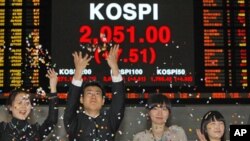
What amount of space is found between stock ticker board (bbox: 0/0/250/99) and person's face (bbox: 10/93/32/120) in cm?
189

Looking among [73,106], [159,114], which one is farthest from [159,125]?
[73,106]

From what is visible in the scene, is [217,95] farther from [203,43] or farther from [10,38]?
[10,38]

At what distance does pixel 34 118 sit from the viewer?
5758 millimetres

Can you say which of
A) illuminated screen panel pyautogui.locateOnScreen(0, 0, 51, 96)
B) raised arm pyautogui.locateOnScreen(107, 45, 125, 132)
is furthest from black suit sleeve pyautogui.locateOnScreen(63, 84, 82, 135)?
illuminated screen panel pyautogui.locateOnScreen(0, 0, 51, 96)

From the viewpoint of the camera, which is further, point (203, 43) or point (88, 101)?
point (203, 43)

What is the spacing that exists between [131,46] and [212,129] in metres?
2.28

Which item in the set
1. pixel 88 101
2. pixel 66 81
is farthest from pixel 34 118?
pixel 88 101

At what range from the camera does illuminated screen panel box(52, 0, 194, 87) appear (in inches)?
221

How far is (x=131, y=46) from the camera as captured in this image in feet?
18.6

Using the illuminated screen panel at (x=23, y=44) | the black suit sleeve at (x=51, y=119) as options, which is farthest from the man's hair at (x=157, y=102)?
the illuminated screen panel at (x=23, y=44)

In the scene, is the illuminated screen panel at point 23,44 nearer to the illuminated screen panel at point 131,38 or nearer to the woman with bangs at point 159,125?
the illuminated screen panel at point 131,38

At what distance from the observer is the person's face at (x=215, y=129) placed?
351cm

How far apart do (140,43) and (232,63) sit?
101 centimetres

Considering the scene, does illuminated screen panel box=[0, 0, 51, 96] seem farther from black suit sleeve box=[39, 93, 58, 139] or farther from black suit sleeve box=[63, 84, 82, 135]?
black suit sleeve box=[63, 84, 82, 135]
